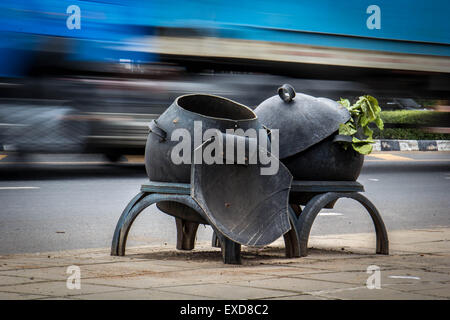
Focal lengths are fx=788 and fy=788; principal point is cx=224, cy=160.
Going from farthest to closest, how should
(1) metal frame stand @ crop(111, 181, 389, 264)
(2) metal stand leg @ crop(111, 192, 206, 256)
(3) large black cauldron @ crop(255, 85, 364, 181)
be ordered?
1. (3) large black cauldron @ crop(255, 85, 364, 181)
2. (2) metal stand leg @ crop(111, 192, 206, 256)
3. (1) metal frame stand @ crop(111, 181, 389, 264)

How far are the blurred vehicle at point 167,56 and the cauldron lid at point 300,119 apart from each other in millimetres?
6698

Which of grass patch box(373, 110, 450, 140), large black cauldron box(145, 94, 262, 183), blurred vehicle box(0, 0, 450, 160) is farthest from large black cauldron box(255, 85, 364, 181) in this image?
grass patch box(373, 110, 450, 140)

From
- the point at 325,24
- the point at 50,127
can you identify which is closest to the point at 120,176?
the point at 50,127

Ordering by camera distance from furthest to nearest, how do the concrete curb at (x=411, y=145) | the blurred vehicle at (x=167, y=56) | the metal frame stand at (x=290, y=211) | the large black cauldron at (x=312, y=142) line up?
the concrete curb at (x=411, y=145), the blurred vehicle at (x=167, y=56), the large black cauldron at (x=312, y=142), the metal frame stand at (x=290, y=211)

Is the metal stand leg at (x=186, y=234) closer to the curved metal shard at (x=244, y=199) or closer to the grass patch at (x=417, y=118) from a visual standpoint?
the curved metal shard at (x=244, y=199)

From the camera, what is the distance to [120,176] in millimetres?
12500

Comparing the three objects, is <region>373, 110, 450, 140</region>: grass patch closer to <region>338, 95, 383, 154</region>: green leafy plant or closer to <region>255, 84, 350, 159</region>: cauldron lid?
<region>338, 95, 383, 154</region>: green leafy plant

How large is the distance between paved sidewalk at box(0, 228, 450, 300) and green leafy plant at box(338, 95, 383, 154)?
0.82m

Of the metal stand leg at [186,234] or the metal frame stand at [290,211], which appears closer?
the metal frame stand at [290,211]

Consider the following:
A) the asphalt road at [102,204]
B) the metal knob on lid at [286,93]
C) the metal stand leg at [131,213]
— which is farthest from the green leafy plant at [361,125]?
the asphalt road at [102,204]

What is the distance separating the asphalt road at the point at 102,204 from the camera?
6956 millimetres

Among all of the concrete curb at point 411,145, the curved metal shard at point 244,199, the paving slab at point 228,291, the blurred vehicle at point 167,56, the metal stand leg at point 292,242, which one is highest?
the blurred vehicle at point 167,56

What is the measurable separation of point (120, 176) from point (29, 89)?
1957mm

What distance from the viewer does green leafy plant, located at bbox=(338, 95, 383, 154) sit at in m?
5.77
